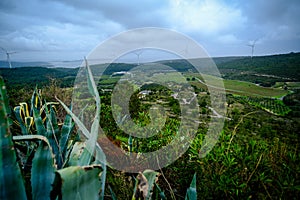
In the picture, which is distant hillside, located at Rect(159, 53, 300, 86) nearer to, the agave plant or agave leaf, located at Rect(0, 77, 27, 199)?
the agave plant

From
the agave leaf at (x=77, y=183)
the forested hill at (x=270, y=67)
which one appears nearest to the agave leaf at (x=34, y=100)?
the agave leaf at (x=77, y=183)

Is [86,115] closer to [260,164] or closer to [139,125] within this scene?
[139,125]

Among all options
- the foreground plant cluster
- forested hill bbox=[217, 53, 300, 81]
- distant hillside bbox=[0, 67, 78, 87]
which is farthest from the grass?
the foreground plant cluster

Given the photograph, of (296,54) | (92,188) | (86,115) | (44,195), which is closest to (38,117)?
(44,195)

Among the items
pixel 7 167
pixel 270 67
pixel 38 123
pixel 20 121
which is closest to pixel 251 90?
pixel 270 67

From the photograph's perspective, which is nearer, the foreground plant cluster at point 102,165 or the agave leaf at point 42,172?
the foreground plant cluster at point 102,165

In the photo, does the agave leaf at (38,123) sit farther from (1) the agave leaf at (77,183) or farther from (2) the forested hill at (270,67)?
(2) the forested hill at (270,67)

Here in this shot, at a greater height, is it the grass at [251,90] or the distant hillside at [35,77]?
the distant hillside at [35,77]
